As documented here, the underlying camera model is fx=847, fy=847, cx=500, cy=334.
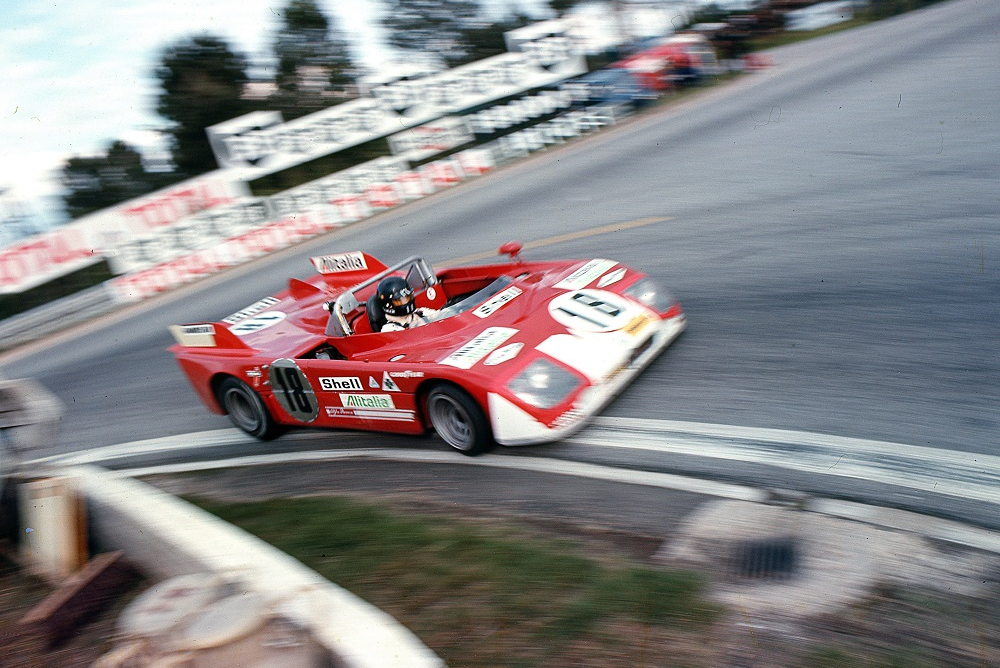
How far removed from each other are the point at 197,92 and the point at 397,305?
23.6 m

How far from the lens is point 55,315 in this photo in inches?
596

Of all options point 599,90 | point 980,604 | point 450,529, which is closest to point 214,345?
point 450,529

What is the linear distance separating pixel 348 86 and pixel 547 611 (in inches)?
1078

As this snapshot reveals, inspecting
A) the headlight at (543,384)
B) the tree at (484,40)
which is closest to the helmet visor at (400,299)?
the headlight at (543,384)

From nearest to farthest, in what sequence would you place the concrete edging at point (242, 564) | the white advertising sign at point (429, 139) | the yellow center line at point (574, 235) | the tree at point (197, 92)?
the concrete edging at point (242, 564) → the yellow center line at point (574, 235) → the white advertising sign at point (429, 139) → the tree at point (197, 92)

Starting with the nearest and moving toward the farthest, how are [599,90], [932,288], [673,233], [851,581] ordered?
[851,581] < [932,288] < [673,233] < [599,90]

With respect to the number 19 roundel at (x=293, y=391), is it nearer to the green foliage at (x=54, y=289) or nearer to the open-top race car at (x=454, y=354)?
the open-top race car at (x=454, y=354)

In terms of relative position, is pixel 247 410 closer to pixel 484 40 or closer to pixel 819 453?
pixel 819 453

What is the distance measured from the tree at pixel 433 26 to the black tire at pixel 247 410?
26.3 meters

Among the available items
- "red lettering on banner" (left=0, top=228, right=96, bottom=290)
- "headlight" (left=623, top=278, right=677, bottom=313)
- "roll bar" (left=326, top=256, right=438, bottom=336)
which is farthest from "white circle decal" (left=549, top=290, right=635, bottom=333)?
"red lettering on banner" (left=0, top=228, right=96, bottom=290)

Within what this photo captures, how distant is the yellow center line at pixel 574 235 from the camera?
430 inches

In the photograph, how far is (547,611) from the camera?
3523mm

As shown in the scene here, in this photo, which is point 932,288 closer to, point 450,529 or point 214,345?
point 450,529

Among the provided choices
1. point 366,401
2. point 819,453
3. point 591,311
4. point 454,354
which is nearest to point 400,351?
point 366,401
